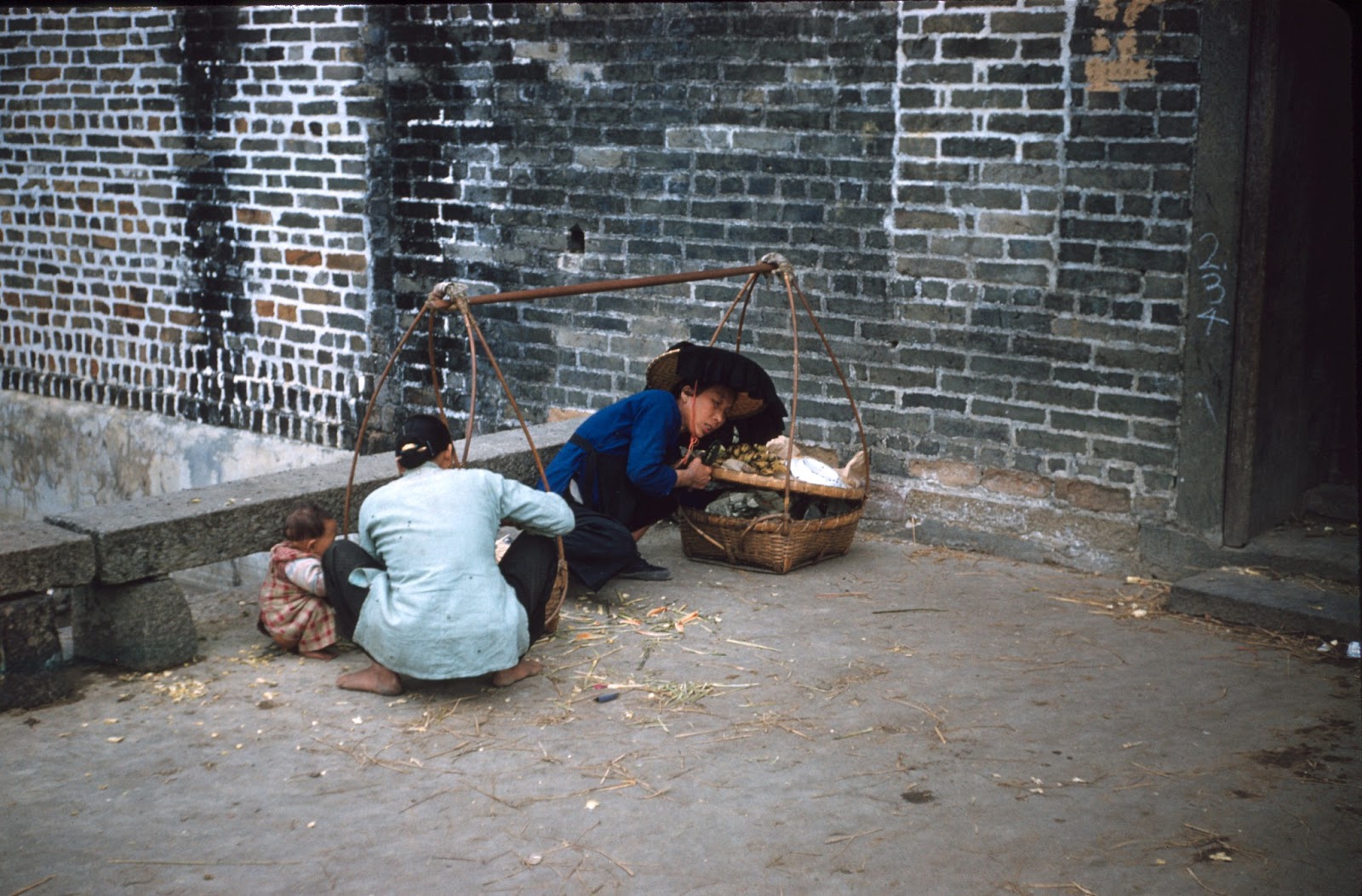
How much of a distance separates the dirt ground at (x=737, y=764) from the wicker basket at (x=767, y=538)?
0.44 meters

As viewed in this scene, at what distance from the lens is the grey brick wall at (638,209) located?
6.21 m

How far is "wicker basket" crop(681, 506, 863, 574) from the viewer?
6355 mm

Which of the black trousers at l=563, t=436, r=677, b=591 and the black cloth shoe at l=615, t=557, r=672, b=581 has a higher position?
the black trousers at l=563, t=436, r=677, b=591

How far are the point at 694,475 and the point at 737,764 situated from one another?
6.91ft

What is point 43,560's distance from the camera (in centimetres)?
488

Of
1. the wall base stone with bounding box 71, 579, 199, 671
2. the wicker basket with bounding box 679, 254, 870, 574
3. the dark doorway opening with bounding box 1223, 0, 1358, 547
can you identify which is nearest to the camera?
the wall base stone with bounding box 71, 579, 199, 671

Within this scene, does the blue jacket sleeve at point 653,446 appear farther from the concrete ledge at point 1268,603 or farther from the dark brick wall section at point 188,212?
the dark brick wall section at point 188,212

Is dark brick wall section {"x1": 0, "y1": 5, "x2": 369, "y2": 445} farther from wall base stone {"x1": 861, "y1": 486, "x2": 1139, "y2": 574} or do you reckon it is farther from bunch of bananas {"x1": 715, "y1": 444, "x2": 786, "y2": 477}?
wall base stone {"x1": 861, "y1": 486, "x2": 1139, "y2": 574}

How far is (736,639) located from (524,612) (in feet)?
3.36

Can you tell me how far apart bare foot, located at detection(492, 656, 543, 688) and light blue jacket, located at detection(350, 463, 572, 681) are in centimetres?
12

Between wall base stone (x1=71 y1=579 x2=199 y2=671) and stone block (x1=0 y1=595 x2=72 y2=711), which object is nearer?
stone block (x1=0 y1=595 x2=72 y2=711)

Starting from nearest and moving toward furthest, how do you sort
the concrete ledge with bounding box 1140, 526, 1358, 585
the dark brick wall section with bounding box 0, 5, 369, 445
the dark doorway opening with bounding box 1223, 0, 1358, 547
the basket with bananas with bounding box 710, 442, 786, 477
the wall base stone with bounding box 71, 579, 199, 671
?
the wall base stone with bounding box 71, 579, 199, 671 < the dark doorway opening with bounding box 1223, 0, 1358, 547 < the concrete ledge with bounding box 1140, 526, 1358, 585 < the basket with bananas with bounding box 710, 442, 786, 477 < the dark brick wall section with bounding box 0, 5, 369, 445

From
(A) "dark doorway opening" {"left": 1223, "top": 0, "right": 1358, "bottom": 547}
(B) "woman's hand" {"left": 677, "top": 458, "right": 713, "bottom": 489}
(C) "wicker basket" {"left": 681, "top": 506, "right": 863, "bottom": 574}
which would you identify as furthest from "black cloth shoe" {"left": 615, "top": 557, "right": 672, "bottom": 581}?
(A) "dark doorway opening" {"left": 1223, "top": 0, "right": 1358, "bottom": 547}

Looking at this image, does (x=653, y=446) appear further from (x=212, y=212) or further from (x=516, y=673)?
(x=212, y=212)
